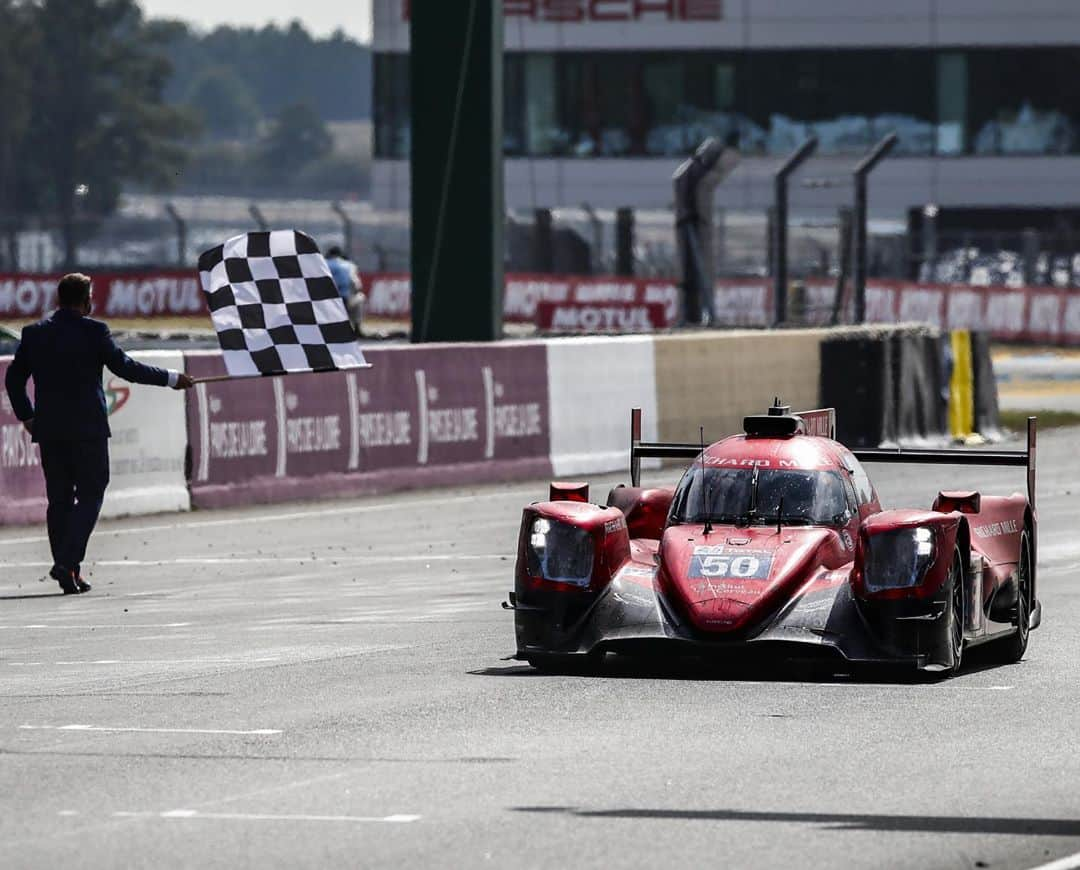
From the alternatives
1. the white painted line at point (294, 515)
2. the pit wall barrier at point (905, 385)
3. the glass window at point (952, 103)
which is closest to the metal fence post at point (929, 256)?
the glass window at point (952, 103)

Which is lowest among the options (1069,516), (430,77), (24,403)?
(1069,516)

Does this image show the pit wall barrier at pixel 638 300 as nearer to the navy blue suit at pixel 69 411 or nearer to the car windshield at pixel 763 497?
the navy blue suit at pixel 69 411

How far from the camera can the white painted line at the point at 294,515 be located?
703 inches

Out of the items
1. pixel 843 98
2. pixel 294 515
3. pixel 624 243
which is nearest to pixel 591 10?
pixel 843 98

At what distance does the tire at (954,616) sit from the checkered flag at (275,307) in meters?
6.09

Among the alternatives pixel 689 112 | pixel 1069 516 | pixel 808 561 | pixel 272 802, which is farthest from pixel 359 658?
pixel 689 112

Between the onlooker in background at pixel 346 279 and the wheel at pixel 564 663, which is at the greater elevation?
the onlooker in background at pixel 346 279

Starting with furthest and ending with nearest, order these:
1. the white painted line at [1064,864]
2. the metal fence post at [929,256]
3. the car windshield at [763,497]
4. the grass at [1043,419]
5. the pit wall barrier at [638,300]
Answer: the metal fence post at [929,256] → the pit wall barrier at [638,300] → the grass at [1043,419] → the car windshield at [763,497] → the white painted line at [1064,864]

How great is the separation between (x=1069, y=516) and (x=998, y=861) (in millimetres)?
12525

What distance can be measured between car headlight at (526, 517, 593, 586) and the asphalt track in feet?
1.47

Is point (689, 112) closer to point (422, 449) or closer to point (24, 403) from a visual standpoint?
point (422, 449)

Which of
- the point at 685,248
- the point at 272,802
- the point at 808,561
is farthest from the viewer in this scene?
the point at 685,248

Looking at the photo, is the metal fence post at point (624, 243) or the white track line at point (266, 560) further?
the metal fence post at point (624, 243)

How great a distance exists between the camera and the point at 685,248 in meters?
31.7
